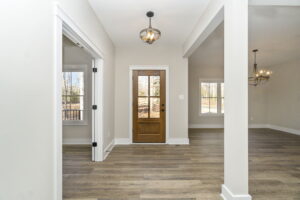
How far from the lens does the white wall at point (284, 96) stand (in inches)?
227

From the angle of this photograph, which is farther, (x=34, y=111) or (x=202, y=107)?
(x=202, y=107)

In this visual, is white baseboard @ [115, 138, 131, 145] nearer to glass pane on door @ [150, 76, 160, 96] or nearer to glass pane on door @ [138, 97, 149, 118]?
glass pane on door @ [138, 97, 149, 118]

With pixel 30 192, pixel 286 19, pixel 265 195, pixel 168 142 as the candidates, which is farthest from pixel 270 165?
pixel 30 192

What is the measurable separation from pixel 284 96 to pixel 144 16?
6.35 metres

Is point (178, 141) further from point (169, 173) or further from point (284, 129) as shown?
point (284, 129)

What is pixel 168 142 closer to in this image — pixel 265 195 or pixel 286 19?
pixel 265 195

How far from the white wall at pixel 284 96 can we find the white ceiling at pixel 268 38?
0.43m

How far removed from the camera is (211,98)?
279 inches

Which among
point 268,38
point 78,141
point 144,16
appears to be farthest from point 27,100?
point 268,38

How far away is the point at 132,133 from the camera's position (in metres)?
4.46

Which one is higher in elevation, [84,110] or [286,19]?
[286,19]

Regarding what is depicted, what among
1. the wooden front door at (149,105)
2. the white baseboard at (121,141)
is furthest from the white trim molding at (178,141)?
the white baseboard at (121,141)

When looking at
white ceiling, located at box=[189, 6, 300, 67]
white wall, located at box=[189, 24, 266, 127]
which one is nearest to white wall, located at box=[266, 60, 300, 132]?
white wall, located at box=[189, 24, 266, 127]

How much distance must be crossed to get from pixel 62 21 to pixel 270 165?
3.91 meters
